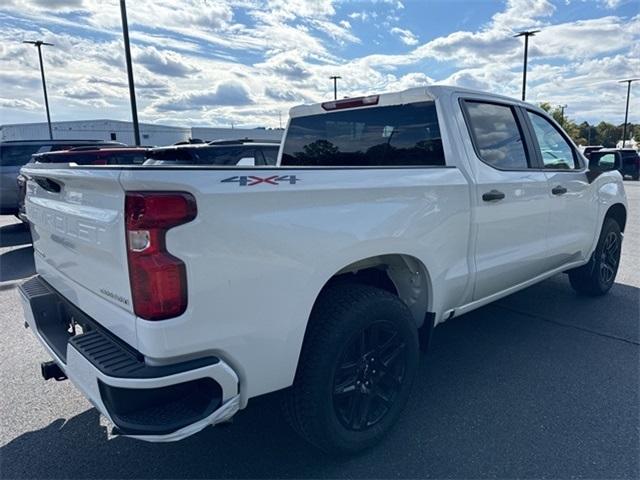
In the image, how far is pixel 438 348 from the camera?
4.01m

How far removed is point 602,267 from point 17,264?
25.7ft

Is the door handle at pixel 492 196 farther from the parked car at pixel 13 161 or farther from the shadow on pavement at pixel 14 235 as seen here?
the parked car at pixel 13 161

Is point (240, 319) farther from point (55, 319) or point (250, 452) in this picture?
point (55, 319)

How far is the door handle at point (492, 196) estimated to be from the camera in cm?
322

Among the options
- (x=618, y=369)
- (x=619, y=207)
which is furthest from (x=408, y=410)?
(x=619, y=207)

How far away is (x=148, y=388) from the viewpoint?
1843 millimetres

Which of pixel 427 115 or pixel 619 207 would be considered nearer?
pixel 427 115

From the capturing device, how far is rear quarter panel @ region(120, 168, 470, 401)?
1870mm

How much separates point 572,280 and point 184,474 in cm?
446

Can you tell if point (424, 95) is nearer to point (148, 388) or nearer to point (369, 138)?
point (369, 138)

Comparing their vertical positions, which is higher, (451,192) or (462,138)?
(462,138)

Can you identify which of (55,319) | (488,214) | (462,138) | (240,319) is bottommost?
(55,319)

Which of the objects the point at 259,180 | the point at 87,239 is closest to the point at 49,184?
the point at 87,239

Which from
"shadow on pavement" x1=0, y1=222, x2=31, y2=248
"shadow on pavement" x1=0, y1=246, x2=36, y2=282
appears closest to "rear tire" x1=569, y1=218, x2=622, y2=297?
"shadow on pavement" x1=0, y1=246, x2=36, y2=282
